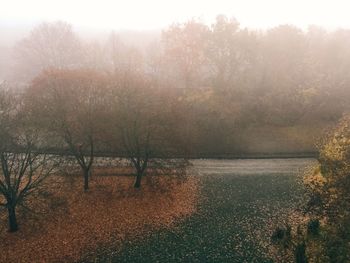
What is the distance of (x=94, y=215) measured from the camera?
1463 inches

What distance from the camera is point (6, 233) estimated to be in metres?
33.9

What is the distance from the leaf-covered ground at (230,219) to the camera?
3134 centimetres

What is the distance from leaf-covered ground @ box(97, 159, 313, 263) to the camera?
103 feet

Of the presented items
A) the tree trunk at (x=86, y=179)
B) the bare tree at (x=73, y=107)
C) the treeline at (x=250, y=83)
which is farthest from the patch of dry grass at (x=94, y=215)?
the treeline at (x=250, y=83)

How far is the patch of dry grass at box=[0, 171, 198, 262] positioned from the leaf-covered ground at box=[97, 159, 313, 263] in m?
1.82

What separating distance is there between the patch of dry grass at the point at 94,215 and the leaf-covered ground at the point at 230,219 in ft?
5.98

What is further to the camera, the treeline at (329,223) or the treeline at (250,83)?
the treeline at (250,83)

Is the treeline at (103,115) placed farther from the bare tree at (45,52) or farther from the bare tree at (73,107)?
the bare tree at (45,52)

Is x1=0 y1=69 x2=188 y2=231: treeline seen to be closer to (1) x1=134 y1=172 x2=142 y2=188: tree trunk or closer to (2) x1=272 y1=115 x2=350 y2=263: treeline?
(1) x1=134 y1=172 x2=142 y2=188: tree trunk

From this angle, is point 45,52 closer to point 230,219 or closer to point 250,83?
point 250,83

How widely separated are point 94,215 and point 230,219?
1391 cm

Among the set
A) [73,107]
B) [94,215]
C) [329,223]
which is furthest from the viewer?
[73,107]

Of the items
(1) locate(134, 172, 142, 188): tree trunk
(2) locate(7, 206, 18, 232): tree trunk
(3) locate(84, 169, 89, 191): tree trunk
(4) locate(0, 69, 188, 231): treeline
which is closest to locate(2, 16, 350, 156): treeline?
(4) locate(0, 69, 188, 231): treeline

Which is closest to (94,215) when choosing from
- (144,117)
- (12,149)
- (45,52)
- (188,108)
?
(12,149)
